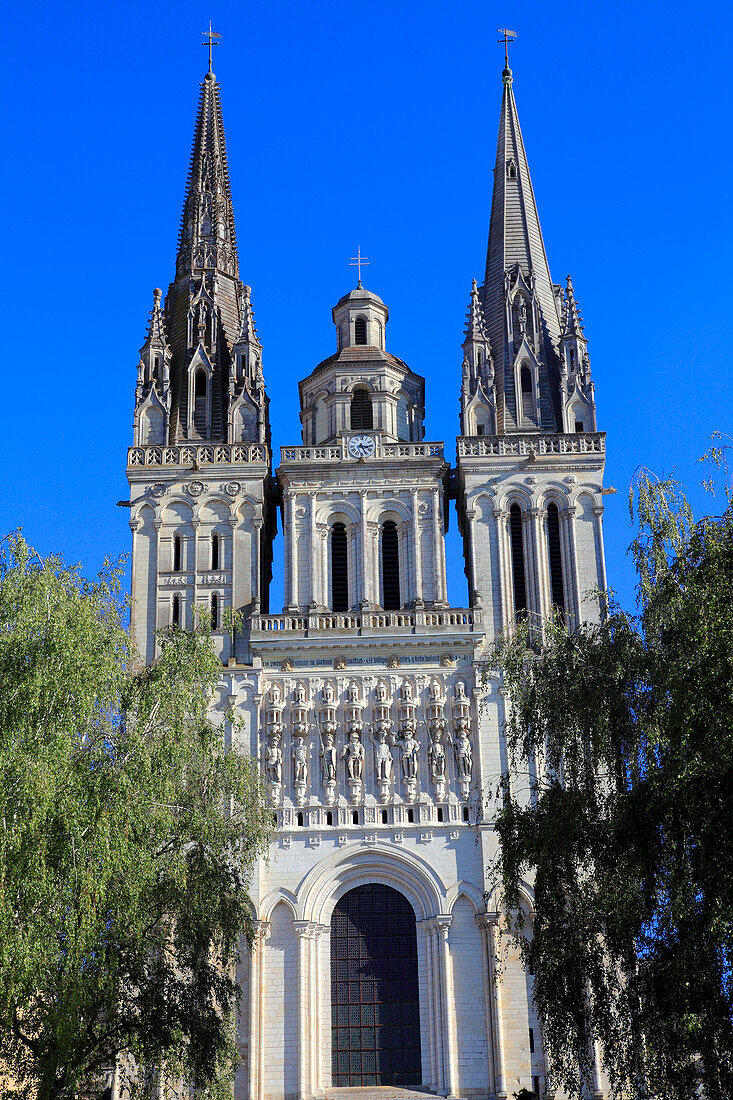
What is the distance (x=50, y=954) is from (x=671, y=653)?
499 inches

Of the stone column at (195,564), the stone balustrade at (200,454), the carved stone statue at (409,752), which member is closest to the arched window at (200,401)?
the stone balustrade at (200,454)

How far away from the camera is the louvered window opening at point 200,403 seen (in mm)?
49156

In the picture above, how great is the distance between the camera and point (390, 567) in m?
47.1

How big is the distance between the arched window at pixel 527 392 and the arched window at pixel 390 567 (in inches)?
248

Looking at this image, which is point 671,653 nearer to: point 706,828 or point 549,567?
point 706,828

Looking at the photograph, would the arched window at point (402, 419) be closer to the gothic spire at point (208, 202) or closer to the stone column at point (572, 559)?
the stone column at point (572, 559)

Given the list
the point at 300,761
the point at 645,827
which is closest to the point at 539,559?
the point at 300,761

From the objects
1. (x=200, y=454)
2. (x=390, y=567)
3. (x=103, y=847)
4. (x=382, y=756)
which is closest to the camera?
Answer: (x=103, y=847)

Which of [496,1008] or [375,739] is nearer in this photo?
[496,1008]

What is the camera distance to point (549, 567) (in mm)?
46125

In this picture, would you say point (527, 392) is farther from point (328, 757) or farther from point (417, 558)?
point (328, 757)

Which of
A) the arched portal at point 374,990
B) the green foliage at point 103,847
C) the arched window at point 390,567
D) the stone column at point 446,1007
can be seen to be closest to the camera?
the green foliage at point 103,847

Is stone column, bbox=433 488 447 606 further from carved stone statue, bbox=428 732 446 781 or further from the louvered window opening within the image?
the louvered window opening

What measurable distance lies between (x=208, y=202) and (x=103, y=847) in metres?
33.3
